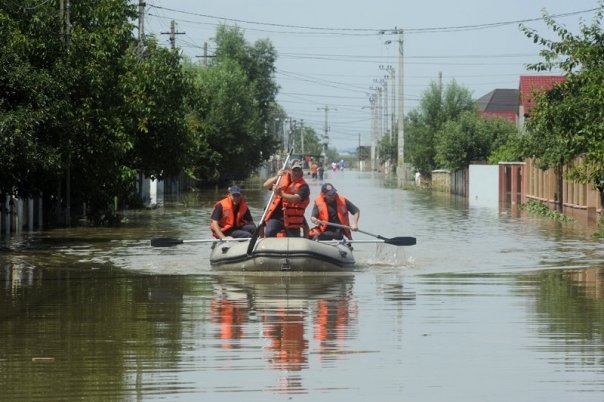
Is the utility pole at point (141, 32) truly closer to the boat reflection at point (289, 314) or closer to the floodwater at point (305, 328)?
the floodwater at point (305, 328)

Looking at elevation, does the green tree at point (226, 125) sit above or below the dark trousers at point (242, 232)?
above

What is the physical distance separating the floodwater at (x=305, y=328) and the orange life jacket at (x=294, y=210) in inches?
56.1

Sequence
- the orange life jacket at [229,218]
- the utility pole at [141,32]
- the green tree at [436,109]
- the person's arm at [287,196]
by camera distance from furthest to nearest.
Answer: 1. the green tree at [436,109]
2. the utility pole at [141,32]
3. the orange life jacket at [229,218]
4. the person's arm at [287,196]

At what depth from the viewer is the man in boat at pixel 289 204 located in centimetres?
2316

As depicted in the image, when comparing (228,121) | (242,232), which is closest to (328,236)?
(242,232)

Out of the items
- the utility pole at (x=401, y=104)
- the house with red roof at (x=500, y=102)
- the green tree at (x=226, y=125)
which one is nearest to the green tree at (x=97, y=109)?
the green tree at (x=226, y=125)

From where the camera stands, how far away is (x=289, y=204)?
23422mm

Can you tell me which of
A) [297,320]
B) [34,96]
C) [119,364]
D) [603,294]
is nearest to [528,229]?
[34,96]

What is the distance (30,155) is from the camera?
89.4 feet

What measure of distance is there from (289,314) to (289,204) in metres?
7.16

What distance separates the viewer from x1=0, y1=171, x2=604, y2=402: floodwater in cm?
1106

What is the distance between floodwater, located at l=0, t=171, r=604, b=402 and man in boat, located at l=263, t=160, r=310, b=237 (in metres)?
1.34

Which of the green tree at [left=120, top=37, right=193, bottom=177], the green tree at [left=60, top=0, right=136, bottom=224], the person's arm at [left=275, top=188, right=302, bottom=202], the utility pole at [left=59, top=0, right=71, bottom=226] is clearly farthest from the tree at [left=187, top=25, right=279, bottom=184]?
the person's arm at [left=275, top=188, right=302, bottom=202]

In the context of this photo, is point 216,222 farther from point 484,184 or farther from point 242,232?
point 484,184
